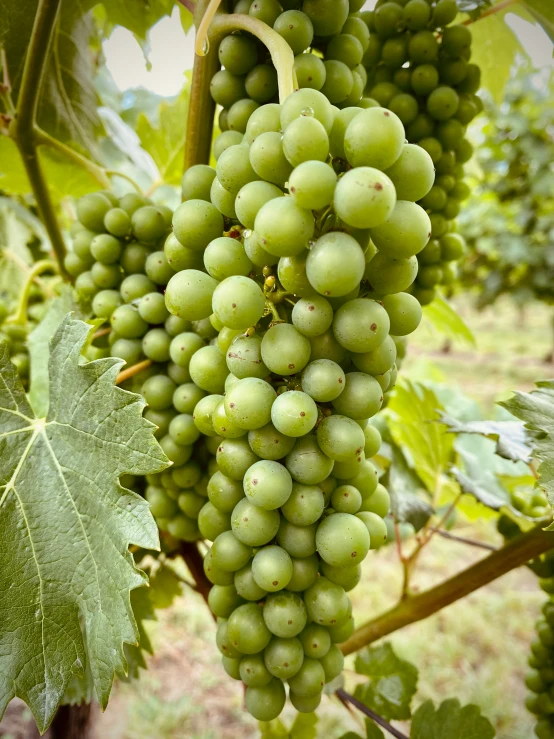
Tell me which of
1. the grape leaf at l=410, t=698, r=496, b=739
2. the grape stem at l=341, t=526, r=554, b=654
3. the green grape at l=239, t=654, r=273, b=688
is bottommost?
the grape leaf at l=410, t=698, r=496, b=739

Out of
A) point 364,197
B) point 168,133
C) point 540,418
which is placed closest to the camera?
point 364,197

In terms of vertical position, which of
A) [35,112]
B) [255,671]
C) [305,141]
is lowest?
[255,671]

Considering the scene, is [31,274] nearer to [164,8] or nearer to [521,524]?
[164,8]

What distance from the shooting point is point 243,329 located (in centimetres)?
43

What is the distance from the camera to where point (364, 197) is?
34cm

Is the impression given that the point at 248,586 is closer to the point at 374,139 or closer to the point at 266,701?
the point at 266,701

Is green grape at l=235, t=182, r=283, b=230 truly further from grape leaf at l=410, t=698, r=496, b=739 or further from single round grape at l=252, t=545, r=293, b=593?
grape leaf at l=410, t=698, r=496, b=739

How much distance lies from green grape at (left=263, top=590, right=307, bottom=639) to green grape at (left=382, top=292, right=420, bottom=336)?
0.24 m

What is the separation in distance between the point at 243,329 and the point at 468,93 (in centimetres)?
48

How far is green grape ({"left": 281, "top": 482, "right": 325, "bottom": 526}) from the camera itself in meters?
0.43

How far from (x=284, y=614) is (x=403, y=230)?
0.31 meters

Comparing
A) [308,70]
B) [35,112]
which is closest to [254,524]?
[308,70]

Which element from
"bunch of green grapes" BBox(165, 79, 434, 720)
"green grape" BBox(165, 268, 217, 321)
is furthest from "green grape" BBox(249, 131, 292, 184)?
"green grape" BBox(165, 268, 217, 321)

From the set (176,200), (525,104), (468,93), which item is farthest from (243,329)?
(525,104)
